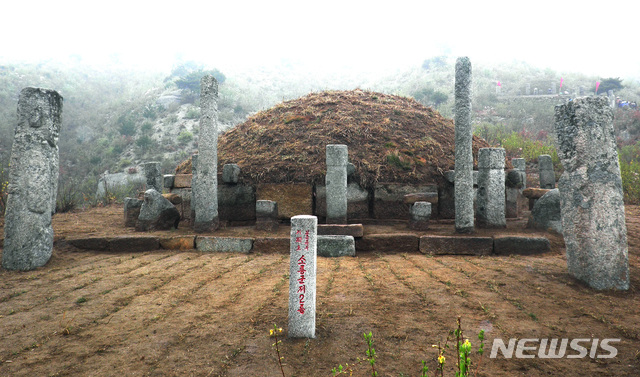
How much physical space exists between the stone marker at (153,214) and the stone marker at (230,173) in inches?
52.2

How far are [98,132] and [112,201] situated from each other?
15.1m

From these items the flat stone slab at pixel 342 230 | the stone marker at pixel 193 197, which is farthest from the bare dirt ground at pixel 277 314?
the stone marker at pixel 193 197

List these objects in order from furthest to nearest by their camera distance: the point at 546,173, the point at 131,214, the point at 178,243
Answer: the point at 546,173
the point at 131,214
the point at 178,243

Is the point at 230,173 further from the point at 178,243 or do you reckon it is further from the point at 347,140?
the point at 347,140

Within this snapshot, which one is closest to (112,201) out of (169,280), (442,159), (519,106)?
(169,280)

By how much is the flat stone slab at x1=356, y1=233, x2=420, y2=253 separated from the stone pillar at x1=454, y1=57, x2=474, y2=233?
2.98ft

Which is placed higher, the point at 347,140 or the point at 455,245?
the point at 347,140

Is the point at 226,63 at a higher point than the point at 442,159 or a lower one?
higher

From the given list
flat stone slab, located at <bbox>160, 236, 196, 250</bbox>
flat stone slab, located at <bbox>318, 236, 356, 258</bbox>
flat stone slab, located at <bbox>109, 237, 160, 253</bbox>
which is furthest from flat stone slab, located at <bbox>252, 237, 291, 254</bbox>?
flat stone slab, located at <bbox>109, 237, 160, 253</bbox>

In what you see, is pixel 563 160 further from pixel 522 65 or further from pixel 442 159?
pixel 522 65

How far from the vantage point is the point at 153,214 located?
24.5 feet

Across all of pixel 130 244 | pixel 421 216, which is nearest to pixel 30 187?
pixel 130 244

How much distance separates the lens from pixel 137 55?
47969 mm

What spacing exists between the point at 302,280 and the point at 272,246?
3.42 meters
